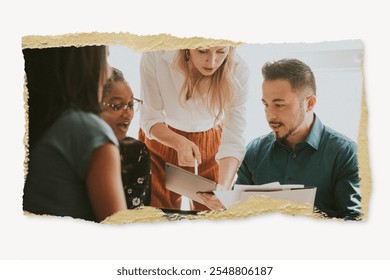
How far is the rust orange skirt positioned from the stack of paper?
69mm

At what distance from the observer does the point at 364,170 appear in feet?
6.01

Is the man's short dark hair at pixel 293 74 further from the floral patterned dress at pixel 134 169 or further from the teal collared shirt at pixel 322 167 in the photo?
the floral patterned dress at pixel 134 169

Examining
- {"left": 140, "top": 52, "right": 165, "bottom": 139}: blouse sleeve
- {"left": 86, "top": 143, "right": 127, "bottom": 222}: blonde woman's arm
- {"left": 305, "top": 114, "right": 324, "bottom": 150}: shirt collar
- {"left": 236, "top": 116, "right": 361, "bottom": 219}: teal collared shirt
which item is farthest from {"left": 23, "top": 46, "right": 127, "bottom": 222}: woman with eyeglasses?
{"left": 305, "top": 114, "right": 324, "bottom": 150}: shirt collar

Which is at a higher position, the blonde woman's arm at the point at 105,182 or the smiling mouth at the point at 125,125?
the smiling mouth at the point at 125,125

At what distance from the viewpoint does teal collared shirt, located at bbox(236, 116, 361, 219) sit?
183cm

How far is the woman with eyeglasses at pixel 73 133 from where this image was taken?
6.02 feet

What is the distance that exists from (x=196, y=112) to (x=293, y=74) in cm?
33

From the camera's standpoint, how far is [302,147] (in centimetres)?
185

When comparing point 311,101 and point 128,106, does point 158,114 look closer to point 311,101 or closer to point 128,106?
point 128,106

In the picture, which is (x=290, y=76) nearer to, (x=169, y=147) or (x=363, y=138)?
(x=363, y=138)

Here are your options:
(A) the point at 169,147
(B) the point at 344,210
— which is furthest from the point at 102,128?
(B) the point at 344,210

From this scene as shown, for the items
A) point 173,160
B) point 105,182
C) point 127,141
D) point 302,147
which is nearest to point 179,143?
point 173,160

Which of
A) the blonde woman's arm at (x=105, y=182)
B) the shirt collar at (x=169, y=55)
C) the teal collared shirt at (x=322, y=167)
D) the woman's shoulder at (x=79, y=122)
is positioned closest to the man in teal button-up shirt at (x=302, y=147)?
the teal collared shirt at (x=322, y=167)

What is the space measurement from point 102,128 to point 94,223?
0.32 meters
